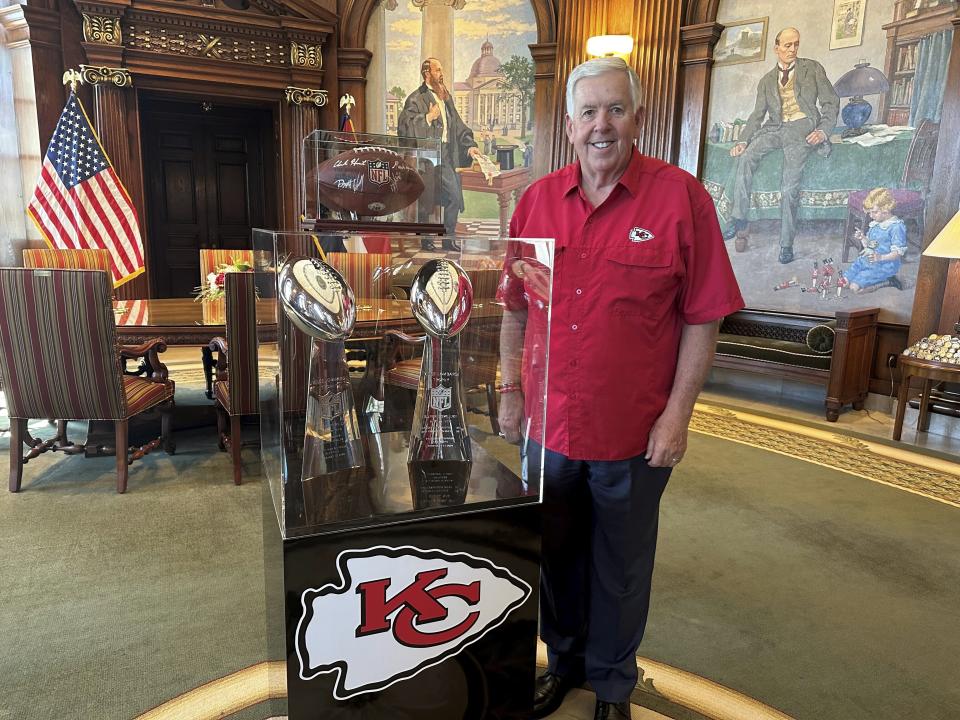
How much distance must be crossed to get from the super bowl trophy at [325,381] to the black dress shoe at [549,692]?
2.93 feet

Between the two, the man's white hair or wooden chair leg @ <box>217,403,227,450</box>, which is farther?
wooden chair leg @ <box>217,403,227,450</box>

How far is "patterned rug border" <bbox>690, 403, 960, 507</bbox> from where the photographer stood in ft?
11.9

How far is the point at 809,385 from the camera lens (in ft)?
18.0

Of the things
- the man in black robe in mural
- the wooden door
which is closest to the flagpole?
the wooden door

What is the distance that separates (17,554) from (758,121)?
582cm

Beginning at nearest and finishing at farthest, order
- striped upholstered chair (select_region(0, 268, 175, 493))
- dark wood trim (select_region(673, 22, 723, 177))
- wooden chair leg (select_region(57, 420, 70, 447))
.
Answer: striped upholstered chair (select_region(0, 268, 175, 493))
wooden chair leg (select_region(57, 420, 70, 447))
dark wood trim (select_region(673, 22, 723, 177))

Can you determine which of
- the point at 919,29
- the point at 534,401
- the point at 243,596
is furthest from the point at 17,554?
the point at 919,29

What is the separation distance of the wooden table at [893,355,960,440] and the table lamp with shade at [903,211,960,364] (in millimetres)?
54

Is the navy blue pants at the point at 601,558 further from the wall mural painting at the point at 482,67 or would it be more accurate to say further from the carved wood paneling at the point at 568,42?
the wall mural painting at the point at 482,67

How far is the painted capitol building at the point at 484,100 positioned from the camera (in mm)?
6887

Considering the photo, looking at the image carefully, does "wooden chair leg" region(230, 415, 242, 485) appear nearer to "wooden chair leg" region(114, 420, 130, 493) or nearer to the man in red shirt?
"wooden chair leg" region(114, 420, 130, 493)

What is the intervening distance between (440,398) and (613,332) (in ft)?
1.37

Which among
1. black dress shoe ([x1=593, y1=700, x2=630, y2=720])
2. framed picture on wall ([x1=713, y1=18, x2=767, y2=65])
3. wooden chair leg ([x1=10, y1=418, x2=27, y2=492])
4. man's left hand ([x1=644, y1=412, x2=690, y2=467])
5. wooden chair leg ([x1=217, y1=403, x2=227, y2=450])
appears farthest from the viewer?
framed picture on wall ([x1=713, y1=18, x2=767, y2=65])

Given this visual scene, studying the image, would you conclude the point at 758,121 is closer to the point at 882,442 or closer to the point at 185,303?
the point at 882,442
